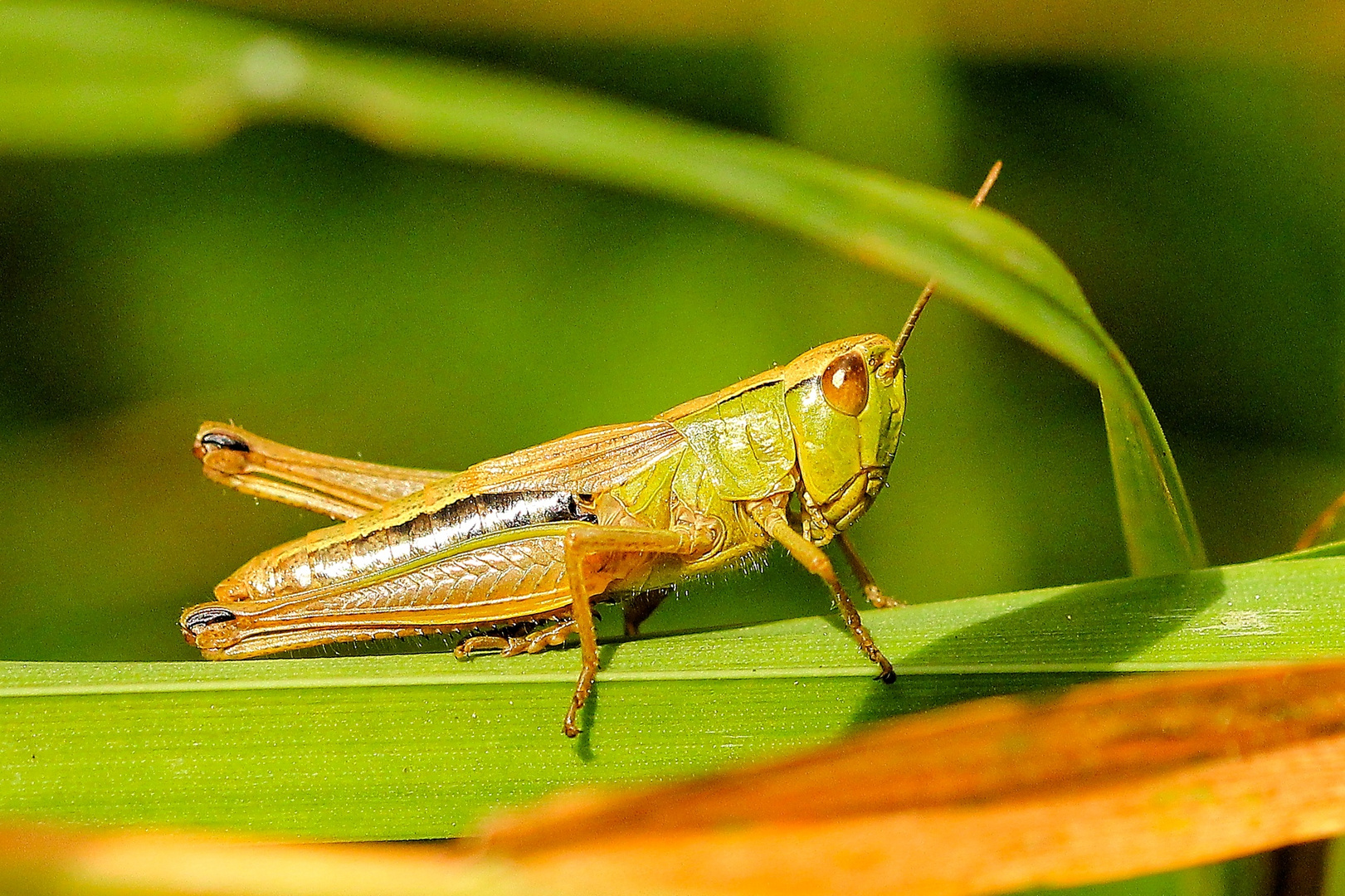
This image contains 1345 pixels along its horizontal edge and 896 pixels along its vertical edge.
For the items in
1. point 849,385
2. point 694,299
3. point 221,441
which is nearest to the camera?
point 849,385

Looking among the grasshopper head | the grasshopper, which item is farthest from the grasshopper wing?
the grasshopper head

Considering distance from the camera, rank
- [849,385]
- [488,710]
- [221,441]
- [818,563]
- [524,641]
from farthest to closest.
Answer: [221,441], [849,385], [818,563], [524,641], [488,710]

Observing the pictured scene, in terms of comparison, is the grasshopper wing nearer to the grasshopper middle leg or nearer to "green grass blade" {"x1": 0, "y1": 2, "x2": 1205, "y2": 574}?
the grasshopper middle leg

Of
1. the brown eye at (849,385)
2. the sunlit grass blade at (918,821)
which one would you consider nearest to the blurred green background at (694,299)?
the brown eye at (849,385)

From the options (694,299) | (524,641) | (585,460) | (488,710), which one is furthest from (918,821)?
(694,299)

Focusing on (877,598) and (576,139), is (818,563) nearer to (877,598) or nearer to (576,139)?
(877,598)

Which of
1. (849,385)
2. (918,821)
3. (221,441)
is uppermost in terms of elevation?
(221,441)

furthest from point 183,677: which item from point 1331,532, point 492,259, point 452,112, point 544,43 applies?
point 544,43

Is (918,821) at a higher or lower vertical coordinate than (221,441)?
lower
